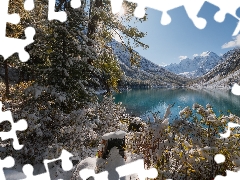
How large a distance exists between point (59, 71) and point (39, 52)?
1.20 metres

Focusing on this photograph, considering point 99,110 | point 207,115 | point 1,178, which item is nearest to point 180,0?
point 207,115

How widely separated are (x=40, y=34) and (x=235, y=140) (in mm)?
9034

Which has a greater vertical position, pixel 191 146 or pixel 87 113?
pixel 191 146

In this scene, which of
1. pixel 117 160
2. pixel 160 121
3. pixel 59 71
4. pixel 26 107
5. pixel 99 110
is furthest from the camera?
pixel 99 110

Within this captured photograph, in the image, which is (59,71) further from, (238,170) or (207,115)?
(238,170)

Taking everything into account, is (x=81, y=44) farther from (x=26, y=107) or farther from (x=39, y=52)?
(x=26, y=107)

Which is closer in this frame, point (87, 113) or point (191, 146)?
point (191, 146)

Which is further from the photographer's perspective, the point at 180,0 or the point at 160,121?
the point at 160,121

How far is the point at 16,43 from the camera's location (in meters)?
5.23

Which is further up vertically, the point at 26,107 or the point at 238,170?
the point at 238,170

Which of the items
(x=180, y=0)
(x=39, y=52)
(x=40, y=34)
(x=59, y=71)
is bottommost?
(x=59, y=71)

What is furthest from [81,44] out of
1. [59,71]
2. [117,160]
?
[117,160]

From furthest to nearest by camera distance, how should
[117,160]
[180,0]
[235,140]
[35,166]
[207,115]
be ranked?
[35,166], [117,160], [207,115], [235,140], [180,0]

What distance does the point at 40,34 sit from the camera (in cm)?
1081
